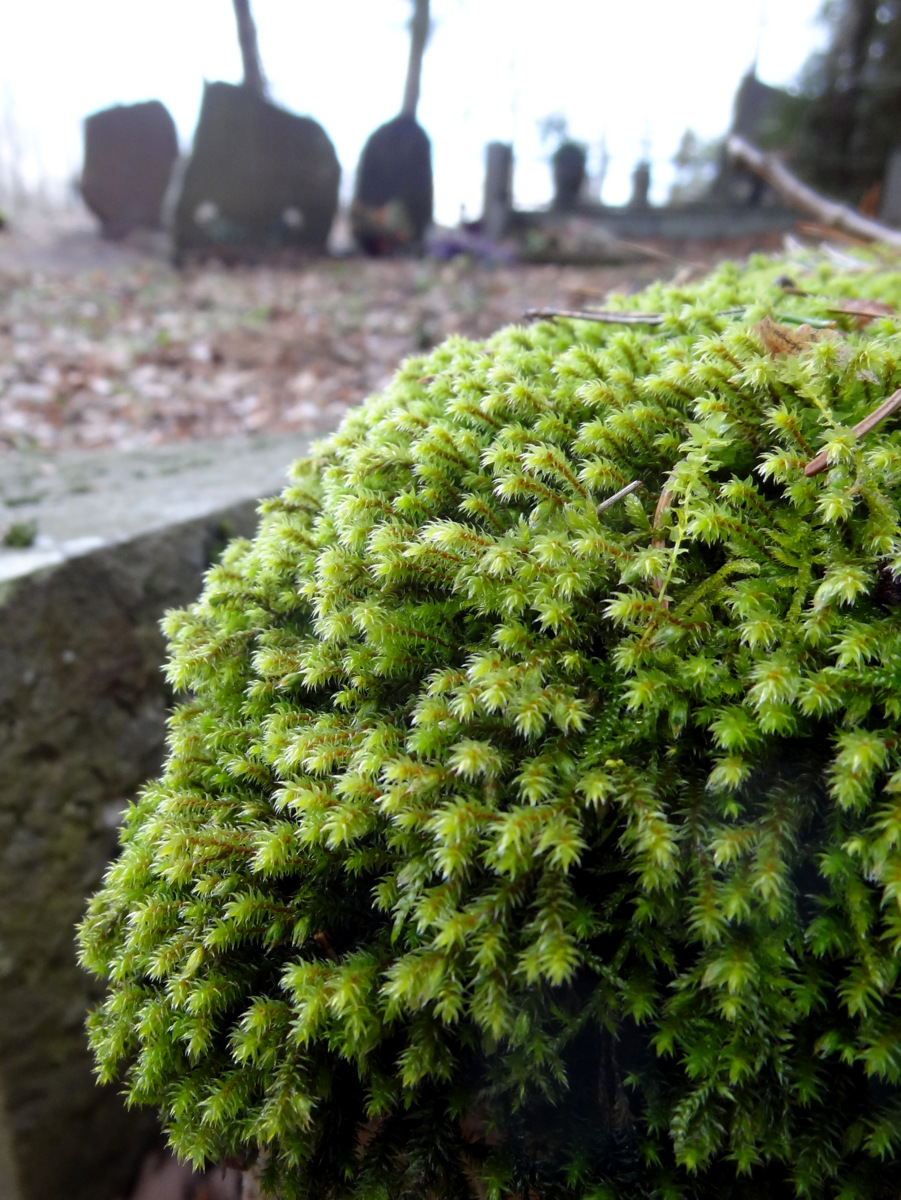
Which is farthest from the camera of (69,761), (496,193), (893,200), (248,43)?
(496,193)

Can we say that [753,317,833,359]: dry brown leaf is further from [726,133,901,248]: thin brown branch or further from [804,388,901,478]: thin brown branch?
[726,133,901,248]: thin brown branch

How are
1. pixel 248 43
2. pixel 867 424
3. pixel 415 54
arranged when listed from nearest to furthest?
1. pixel 867 424
2. pixel 248 43
3. pixel 415 54

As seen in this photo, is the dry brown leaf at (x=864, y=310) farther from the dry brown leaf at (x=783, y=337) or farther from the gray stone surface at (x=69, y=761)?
the gray stone surface at (x=69, y=761)

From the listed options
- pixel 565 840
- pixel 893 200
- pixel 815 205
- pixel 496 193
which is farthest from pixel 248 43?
pixel 565 840

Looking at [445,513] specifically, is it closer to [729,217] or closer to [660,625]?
[660,625]

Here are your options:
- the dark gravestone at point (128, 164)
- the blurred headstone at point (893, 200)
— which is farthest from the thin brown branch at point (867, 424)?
the dark gravestone at point (128, 164)

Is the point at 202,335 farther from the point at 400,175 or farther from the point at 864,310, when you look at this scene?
the point at 400,175

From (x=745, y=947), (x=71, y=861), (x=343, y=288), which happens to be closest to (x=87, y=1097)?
(x=71, y=861)
